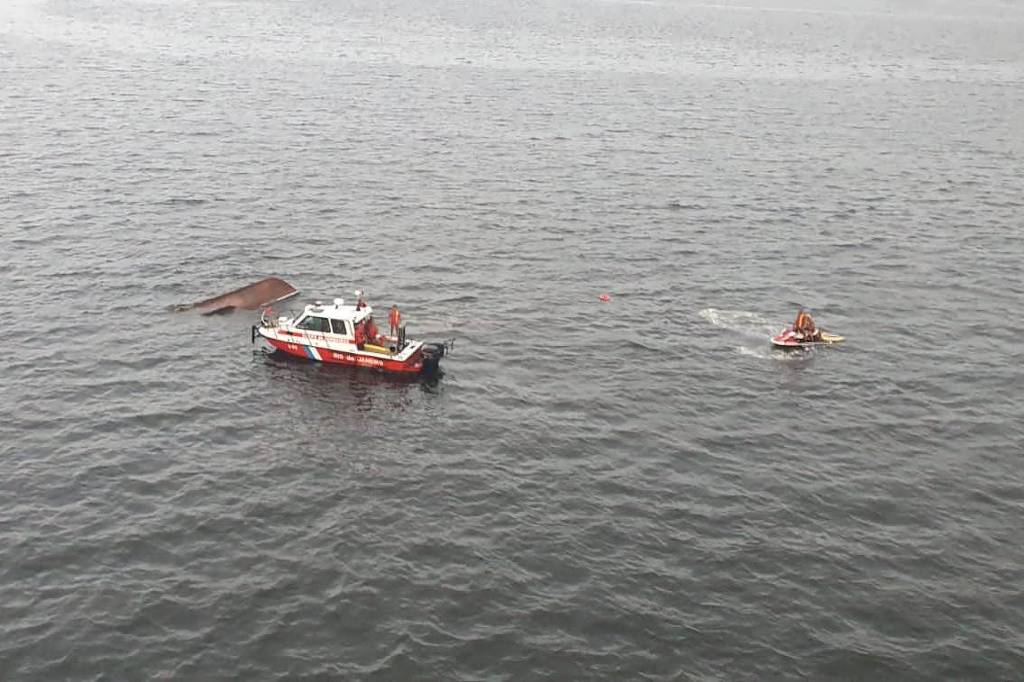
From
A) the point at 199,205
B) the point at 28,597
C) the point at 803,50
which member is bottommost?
the point at 28,597

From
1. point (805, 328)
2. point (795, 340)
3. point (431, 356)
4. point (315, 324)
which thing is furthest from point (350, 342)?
point (805, 328)

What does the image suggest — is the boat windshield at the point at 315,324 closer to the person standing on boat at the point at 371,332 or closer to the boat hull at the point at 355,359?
the boat hull at the point at 355,359

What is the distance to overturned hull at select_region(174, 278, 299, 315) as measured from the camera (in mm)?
58750

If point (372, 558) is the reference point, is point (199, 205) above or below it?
above

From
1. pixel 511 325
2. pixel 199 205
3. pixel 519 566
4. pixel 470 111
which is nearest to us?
pixel 519 566

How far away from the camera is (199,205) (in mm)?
77750

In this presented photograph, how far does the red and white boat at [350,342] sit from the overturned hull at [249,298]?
6981mm

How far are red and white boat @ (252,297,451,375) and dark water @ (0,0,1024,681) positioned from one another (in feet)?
4.25

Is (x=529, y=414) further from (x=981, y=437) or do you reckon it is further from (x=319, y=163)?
(x=319, y=163)

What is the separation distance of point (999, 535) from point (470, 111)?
91239 millimetres

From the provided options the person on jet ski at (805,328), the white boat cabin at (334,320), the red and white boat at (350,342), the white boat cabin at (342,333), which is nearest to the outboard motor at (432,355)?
the red and white boat at (350,342)

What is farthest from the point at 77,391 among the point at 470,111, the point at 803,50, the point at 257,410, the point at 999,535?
the point at 803,50

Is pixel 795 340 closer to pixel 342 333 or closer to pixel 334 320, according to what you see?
pixel 342 333

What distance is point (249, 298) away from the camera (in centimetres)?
5950
